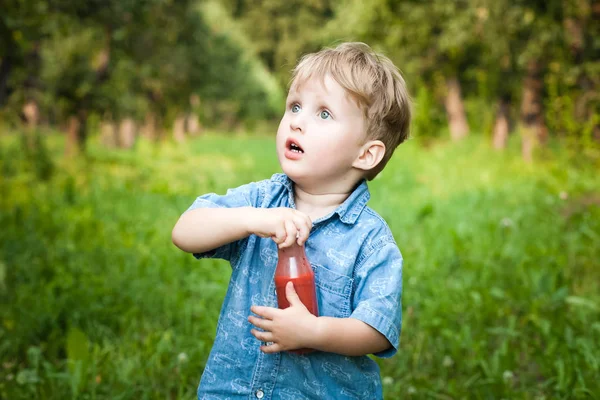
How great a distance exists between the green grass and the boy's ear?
130cm

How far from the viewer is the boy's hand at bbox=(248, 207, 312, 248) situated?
1.45 m

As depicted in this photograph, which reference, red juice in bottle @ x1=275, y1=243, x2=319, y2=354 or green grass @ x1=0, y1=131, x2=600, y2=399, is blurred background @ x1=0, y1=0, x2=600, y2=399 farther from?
red juice in bottle @ x1=275, y1=243, x2=319, y2=354

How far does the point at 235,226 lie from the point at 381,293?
381 mm

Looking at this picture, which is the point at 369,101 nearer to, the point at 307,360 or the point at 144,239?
the point at 307,360

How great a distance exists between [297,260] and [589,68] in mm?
7685

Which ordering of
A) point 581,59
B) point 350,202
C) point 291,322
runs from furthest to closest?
point 581,59
point 350,202
point 291,322

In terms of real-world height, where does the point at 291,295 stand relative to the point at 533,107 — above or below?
below

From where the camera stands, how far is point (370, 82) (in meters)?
1.63

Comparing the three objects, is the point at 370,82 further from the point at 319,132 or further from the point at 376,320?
the point at 376,320

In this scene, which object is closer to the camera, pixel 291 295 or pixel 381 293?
pixel 291 295

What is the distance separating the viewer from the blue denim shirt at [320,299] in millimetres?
1594

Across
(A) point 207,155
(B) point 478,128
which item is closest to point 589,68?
(A) point 207,155

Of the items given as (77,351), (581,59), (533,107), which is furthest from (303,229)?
(533,107)

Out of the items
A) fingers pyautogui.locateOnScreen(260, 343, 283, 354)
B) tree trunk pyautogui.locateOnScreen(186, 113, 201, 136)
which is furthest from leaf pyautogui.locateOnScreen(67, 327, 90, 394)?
tree trunk pyautogui.locateOnScreen(186, 113, 201, 136)
